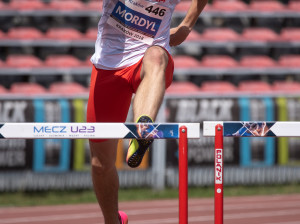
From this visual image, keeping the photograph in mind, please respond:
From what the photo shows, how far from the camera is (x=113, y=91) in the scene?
2.92 meters

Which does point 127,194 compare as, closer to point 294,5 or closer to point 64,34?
point 64,34

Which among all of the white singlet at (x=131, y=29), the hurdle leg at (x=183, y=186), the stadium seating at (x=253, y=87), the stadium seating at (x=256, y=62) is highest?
the stadium seating at (x=256, y=62)

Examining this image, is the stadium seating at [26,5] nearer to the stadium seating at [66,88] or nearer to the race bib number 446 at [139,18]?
the stadium seating at [66,88]

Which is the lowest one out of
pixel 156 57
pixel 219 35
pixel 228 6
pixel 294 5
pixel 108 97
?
pixel 108 97

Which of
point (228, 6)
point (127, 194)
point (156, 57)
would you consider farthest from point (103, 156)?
point (228, 6)

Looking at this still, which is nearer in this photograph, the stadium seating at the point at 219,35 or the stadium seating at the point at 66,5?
the stadium seating at the point at 66,5

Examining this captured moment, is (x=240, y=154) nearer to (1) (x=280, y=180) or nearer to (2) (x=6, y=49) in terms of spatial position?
(1) (x=280, y=180)

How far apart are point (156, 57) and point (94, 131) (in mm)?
525

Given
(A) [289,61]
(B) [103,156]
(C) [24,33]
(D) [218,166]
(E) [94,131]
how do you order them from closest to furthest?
(E) [94,131], (D) [218,166], (B) [103,156], (C) [24,33], (A) [289,61]

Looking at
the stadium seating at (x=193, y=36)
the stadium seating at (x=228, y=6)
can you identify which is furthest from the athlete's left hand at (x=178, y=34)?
the stadium seating at (x=228, y=6)

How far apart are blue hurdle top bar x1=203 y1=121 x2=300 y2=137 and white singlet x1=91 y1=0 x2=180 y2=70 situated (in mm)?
586

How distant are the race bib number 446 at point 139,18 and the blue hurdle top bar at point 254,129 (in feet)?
2.02

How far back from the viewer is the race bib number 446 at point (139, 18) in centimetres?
284

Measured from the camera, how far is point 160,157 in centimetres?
718
